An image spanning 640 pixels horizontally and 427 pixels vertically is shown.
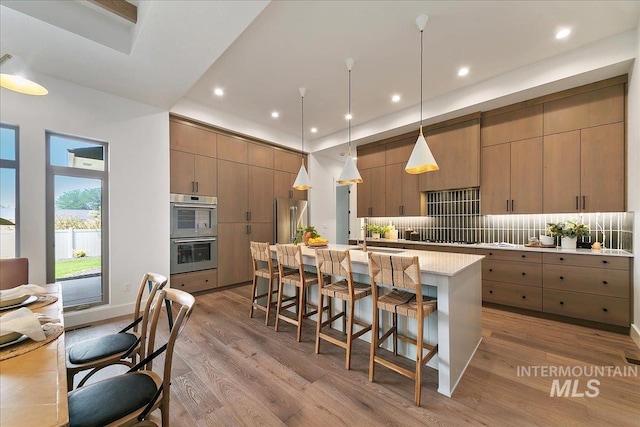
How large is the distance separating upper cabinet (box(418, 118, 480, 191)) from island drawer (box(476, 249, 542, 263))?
3.56 feet

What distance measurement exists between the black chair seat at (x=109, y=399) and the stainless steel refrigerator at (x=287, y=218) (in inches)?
164

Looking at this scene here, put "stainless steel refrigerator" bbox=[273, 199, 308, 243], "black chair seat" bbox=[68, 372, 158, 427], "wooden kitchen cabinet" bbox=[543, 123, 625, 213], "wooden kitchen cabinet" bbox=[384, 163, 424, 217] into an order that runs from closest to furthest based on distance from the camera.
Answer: "black chair seat" bbox=[68, 372, 158, 427]
"wooden kitchen cabinet" bbox=[543, 123, 625, 213]
"wooden kitchen cabinet" bbox=[384, 163, 424, 217]
"stainless steel refrigerator" bbox=[273, 199, 308, 243]

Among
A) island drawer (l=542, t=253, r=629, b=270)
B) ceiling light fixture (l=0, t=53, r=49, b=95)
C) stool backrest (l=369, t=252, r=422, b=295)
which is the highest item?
ceiling light fixture (l=0, t=53, r=49, b=95)

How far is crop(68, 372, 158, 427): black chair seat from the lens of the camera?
101 cm

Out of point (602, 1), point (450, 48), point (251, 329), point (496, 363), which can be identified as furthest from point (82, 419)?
point (602, 1)

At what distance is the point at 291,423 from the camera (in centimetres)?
161

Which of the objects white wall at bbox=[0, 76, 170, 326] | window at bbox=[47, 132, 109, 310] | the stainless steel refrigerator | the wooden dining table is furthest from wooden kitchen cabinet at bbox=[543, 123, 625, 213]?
window at bbox=[47, 132, 109, 310]

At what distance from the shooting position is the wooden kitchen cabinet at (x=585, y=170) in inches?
117

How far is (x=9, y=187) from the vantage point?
8.95 ft

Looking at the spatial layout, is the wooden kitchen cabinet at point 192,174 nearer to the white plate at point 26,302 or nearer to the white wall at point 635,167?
the white plate at point 26,302

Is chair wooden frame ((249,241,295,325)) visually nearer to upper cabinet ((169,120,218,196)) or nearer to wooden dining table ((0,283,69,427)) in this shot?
upper cabinet ((169,120,218,196))

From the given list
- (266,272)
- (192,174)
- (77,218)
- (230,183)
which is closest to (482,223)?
(266,272)

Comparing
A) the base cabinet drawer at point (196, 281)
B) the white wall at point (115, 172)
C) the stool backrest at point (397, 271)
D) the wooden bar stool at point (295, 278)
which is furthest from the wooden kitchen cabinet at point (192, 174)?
the stool backrest at point (397, 271)

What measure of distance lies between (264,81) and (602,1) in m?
3.56
